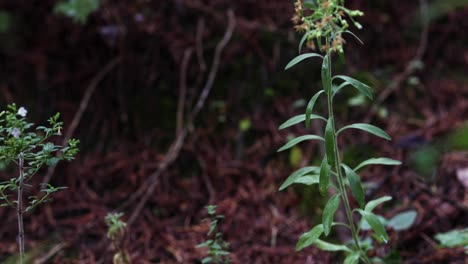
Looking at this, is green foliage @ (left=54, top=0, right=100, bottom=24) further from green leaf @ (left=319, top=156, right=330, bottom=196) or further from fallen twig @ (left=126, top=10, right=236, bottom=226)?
green leaf @ (left=319, top=156, right=330, bottom=196)

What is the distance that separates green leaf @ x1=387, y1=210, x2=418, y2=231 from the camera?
8.48ft

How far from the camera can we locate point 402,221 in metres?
2.62

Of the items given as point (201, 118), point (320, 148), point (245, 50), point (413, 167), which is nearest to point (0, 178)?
point (201, 118)

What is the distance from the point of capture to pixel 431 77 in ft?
14.0

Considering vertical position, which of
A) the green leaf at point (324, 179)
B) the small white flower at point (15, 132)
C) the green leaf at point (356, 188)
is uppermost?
the small white flower at point (15, 132)

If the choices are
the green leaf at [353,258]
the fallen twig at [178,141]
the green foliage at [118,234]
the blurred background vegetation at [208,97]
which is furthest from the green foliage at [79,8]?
the green leaf at [353,258]

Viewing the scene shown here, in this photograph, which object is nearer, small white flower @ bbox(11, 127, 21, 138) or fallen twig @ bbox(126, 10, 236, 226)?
small white flower @ bbox(11, 127, 21, 138)

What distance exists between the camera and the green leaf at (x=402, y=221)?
8.48ft

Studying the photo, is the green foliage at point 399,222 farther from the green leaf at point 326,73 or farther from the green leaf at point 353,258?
the green leaf at point 326,73

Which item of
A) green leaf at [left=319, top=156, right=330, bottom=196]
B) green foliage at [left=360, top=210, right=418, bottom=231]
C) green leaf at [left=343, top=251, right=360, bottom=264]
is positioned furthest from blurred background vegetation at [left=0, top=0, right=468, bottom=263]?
green leaf at [left=319, top=156, right=330, bottom=196]

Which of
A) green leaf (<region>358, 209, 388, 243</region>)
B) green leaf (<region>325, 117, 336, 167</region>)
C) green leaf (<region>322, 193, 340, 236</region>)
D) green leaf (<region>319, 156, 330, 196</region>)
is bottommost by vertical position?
green leaf (<region>358, 209, 388, 243</region>)

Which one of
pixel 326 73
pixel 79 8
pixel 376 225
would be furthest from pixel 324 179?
pixel 79 8

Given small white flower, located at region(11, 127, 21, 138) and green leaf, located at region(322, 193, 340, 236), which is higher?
small white flower, located at region(11, 127, 21, 138)

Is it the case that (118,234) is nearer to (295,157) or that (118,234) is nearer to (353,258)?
(353,258)
